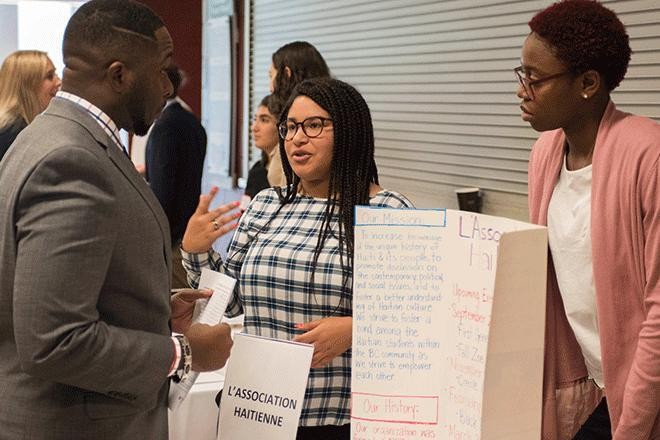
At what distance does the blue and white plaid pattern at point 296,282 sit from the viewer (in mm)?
2389

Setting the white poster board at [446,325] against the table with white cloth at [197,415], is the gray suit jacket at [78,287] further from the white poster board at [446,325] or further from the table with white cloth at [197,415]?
the table with white cloth at [197,415]

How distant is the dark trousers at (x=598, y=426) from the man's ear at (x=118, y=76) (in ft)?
4.51

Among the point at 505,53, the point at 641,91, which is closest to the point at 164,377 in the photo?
the point at 641,91

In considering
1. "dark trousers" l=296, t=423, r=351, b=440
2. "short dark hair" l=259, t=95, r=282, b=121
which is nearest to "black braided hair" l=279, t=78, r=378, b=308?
"dark trousers" l=296, t=423, r=351, b=440

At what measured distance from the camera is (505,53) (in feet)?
12.5

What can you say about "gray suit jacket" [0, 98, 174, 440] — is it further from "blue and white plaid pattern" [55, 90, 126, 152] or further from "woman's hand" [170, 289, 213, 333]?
"woman's hand" [170, 289, 213, 333]

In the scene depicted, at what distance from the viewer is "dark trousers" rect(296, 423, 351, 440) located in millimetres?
2389

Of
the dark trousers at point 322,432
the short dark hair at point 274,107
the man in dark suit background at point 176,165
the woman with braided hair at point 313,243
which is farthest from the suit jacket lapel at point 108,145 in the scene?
the man in dark suit background at point 176,165

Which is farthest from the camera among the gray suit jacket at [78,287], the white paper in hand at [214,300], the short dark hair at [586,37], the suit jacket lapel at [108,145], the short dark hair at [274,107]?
the short dark hair at [274,107]

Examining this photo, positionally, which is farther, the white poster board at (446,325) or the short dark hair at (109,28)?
the white poster board at (446,325)

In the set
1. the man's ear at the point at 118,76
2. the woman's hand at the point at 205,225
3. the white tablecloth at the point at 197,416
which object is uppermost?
the man's ear at the point at 118,76

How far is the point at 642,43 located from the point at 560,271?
53.4 inches

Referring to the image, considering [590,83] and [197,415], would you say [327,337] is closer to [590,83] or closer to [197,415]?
[590,83]

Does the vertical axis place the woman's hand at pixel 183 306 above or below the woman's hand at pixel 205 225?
below
